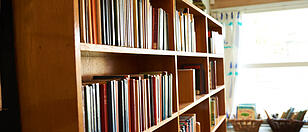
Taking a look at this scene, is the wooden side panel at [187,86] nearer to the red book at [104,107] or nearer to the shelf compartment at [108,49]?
the shelf compartment at [108,49]

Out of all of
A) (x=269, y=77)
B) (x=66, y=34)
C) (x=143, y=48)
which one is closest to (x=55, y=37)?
(x=66, y=34)

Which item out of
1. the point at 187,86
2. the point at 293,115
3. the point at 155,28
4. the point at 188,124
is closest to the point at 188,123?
the point at 188,124

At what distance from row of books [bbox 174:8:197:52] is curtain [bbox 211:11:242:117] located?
1.95 m

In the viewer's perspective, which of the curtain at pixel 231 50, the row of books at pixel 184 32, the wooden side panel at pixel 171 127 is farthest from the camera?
the curtain at pixel 231 50

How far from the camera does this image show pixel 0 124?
2.71ft

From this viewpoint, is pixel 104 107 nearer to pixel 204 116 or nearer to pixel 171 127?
pixel 171 127

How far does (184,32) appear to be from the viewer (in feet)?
5.65

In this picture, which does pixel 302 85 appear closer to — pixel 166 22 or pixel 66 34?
pixel 166 22

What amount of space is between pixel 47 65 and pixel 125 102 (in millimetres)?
327

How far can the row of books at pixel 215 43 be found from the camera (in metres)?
2.32

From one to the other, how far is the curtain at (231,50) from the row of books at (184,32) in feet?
6.40

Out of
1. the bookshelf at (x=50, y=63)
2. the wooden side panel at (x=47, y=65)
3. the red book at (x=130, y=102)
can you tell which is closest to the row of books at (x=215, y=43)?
the red book at (x=130, y=102)

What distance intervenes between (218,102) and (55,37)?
2.33 metres

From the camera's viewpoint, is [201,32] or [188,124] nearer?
[188,124]
